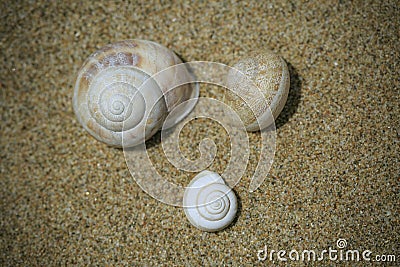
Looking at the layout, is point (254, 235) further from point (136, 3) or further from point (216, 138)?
point (136, 3)

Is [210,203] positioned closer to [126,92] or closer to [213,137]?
[213,137]

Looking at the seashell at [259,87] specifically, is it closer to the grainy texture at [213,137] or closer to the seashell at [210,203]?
the grainy texture at [213,137]

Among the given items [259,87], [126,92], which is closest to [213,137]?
[259,87]

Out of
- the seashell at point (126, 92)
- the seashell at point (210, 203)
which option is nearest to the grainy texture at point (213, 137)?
the seashell at point (210, 203)

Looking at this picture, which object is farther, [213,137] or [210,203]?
[213,137]

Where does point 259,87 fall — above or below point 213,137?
above
